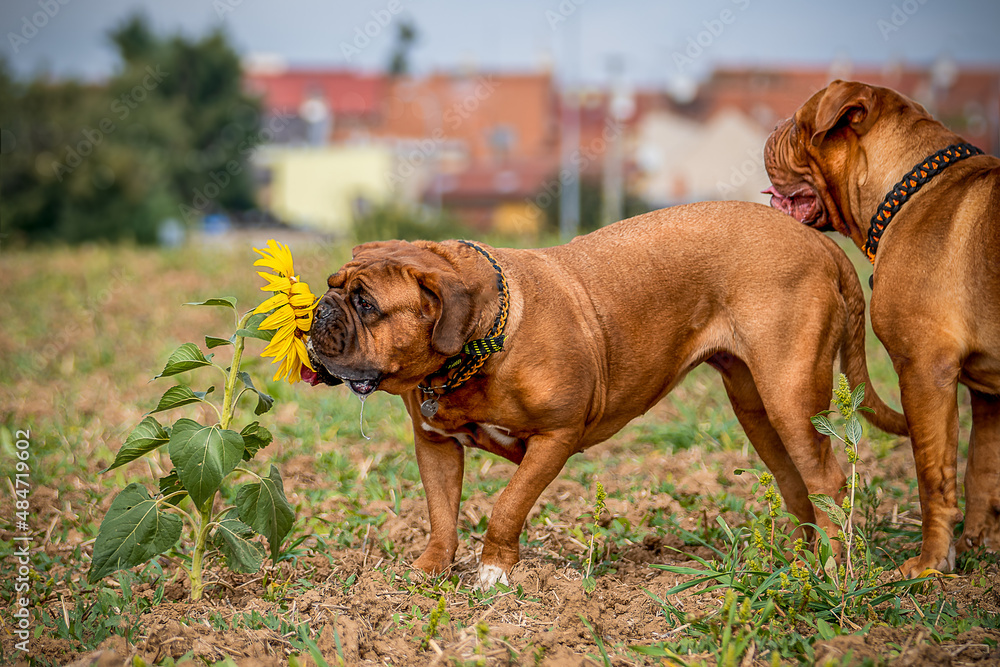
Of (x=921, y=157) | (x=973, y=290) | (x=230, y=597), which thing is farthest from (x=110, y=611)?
(x=921, y=157)

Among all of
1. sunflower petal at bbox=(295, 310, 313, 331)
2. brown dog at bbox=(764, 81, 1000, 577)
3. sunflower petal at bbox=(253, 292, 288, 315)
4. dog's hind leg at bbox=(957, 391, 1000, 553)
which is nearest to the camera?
sunflower petal at bbox=(253, 292, 288, 315)

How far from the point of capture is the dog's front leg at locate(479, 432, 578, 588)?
3.62 m

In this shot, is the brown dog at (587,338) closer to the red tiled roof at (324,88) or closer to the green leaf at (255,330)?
the green leaf at (255,330)

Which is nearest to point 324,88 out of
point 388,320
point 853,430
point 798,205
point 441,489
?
point 798,205

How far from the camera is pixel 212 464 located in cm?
310

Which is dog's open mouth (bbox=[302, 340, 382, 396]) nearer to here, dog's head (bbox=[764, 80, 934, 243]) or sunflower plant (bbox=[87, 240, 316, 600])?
sunflower plant (bbox=[87, 240, 316, 600])

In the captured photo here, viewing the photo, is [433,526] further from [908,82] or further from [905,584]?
[908,82]

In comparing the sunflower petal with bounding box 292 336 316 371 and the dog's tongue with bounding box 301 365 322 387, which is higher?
the sunflower petal with bounding box 292 336 316 371

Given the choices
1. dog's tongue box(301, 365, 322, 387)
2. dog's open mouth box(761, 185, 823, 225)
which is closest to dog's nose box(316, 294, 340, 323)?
dog's tongue box(301, 365, 322, 387)

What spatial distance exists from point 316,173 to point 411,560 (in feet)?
152

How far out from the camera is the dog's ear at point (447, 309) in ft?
11.0

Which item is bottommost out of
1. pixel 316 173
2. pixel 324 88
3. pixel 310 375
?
pixel 316 173

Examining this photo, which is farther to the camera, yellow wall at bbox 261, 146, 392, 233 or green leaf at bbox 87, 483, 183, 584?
yellow wall at bbox 261, 146, 392, 233

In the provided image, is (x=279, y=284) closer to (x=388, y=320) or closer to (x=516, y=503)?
(x=388, y=320)
